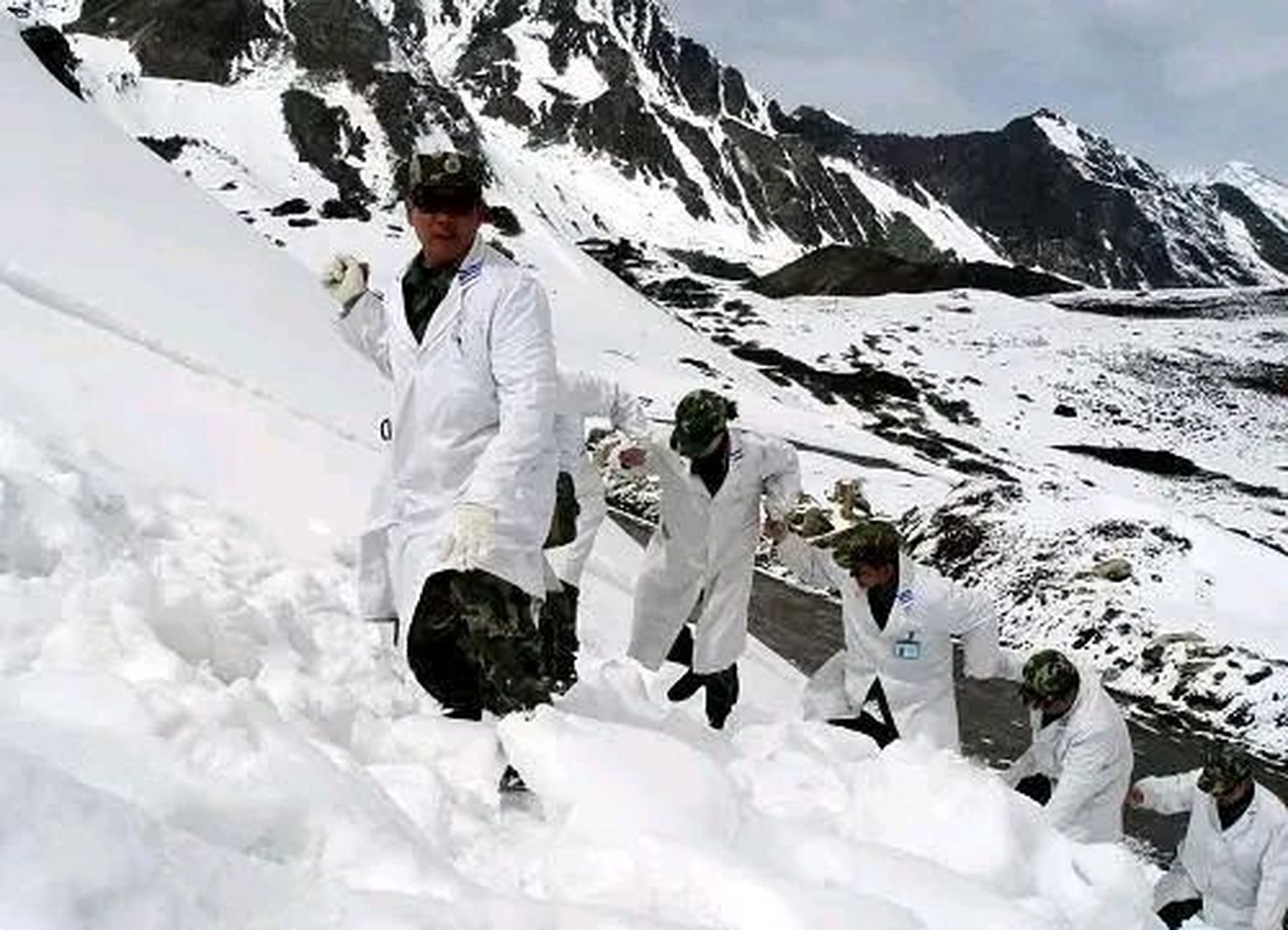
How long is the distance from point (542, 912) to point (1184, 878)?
4.76 meters

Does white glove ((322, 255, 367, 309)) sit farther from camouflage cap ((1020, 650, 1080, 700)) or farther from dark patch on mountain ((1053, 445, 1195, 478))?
dark patch on mountain ((1053, 445, 1195, 478))

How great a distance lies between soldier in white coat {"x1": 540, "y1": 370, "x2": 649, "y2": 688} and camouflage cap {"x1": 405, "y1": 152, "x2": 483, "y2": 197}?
154cm

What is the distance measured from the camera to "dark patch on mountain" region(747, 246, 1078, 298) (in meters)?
61.7

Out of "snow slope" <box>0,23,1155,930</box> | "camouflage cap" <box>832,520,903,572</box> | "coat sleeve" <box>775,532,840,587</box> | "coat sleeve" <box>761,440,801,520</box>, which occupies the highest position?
"coat sleeve" <box>761,440,801,520</box>

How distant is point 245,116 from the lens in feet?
244

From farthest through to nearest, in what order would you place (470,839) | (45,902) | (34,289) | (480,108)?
(480,108)
(34,289)
(470,839)
(45,902)

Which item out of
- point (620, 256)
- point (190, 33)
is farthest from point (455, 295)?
point (190, 33)

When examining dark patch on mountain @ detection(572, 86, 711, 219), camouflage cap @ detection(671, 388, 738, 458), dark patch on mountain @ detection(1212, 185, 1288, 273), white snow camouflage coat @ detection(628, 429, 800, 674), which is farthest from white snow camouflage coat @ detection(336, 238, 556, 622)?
dark patch on mountain @ detection(1212, 185, 1288, 273)

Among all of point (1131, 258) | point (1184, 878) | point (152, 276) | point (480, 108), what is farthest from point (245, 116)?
point (1131, 258)

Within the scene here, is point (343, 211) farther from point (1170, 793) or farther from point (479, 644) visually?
point (479, 644)

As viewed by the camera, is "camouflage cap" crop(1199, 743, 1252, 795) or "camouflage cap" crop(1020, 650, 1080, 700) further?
"camouflage cap" crop(1199, 743, 1252, 795)

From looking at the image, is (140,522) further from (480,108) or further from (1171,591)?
(480,108)

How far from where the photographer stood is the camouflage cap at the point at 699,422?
5.69 meters

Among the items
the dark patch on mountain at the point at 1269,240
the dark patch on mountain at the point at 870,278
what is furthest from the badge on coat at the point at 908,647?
the dark patch on mountain at the point at 1269,240
